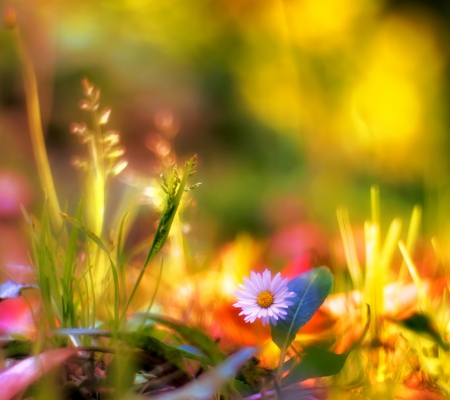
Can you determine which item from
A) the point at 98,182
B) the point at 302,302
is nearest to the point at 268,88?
the point at 98,182

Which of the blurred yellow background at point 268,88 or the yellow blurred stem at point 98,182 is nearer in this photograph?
the yellow blurred stem at point 98,182

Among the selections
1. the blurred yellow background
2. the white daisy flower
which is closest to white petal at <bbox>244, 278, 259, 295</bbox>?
the white daisy flower

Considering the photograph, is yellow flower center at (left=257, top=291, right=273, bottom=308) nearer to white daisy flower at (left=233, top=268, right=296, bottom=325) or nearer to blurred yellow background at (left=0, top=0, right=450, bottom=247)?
white daisy flower at (left=233, top=268, right=296, bottom=325)

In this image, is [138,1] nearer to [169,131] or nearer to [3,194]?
[3,194]

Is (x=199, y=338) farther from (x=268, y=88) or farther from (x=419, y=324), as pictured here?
(x=268, y=88)

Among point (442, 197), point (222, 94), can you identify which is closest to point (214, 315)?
point (442, 197)

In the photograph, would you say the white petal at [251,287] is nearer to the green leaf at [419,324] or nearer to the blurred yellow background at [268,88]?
the green leaf at [419,324]

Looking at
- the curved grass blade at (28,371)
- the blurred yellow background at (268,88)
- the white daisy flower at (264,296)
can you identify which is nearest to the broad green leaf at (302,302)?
the white daisy flower at (264,296)
